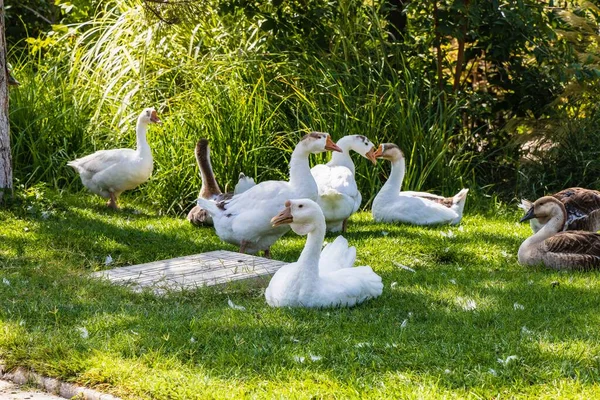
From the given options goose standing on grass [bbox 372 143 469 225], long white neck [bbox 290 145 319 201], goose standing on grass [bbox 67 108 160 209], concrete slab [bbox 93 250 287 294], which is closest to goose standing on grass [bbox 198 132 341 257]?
long white neck [bbox 290 145 319 201]

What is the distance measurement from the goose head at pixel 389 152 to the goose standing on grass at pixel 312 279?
13.3 feet

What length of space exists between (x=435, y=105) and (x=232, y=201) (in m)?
5.60

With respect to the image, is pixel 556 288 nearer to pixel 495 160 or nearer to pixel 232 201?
pixel 232 201

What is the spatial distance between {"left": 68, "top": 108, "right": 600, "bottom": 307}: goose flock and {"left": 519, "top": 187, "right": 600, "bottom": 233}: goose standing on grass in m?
0.01

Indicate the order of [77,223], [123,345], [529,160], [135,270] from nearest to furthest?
[123,345], [135,270], [77,223], [529,160]

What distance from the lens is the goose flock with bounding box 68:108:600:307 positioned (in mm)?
6977

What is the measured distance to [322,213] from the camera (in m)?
7.21

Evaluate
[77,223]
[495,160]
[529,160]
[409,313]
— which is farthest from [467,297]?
[495,160]

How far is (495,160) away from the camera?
1473 centimetres

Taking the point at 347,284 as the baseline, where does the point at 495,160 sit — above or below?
below

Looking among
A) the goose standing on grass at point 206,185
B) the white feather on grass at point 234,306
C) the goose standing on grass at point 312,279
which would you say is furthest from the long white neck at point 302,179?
the white feather on grass at point 234,306

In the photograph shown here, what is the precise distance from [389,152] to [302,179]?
216 cm

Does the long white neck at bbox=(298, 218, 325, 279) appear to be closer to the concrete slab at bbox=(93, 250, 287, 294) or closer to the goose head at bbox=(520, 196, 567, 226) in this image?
the concrete slab at bbox=(93, 250, 287, 294)

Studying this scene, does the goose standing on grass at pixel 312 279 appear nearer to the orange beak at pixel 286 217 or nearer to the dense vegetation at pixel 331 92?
the orange beak at pixel 286 217
